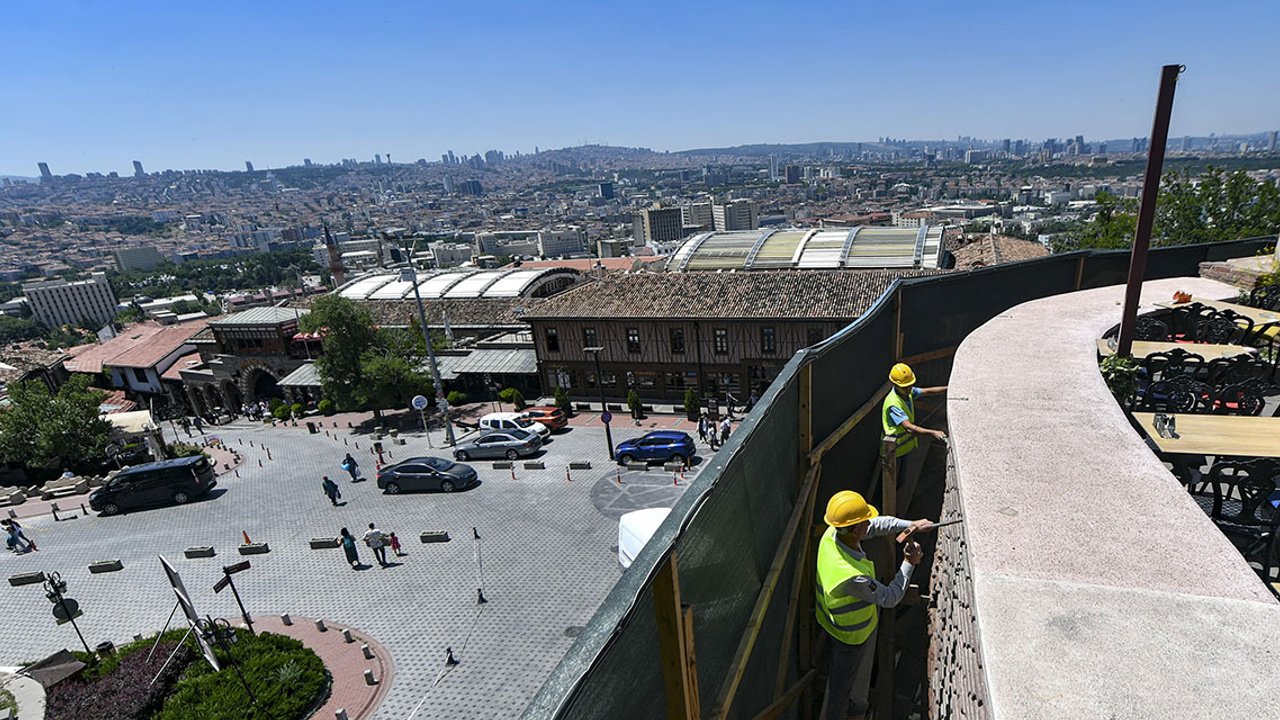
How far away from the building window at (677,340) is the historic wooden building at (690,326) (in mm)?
50

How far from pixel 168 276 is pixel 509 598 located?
208 m

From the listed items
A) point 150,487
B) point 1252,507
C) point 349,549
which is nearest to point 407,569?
point 349,549

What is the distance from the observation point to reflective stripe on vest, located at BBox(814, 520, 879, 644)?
388 cm

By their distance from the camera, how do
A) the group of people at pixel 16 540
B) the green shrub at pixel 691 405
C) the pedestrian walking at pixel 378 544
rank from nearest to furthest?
the pedestrian walking at pixel 378 544 < the group of people at pixel 16 540 < the green shrub at pixel 691 405

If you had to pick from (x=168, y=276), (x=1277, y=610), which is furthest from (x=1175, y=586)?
(x=168, y=276)

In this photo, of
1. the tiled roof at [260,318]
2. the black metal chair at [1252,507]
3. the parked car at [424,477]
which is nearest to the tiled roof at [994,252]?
the parked car at [424,477]

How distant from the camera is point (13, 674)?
11.7 meters

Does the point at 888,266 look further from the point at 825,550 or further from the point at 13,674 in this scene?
the point at 13,674

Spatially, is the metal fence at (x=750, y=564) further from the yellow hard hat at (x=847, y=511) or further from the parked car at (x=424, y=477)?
the parked car at (x=424, y=477)

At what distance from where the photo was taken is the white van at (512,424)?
80.5 ft

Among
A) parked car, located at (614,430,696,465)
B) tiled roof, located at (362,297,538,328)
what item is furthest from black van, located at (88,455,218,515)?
tiled roof, located at (362,297,538,328)

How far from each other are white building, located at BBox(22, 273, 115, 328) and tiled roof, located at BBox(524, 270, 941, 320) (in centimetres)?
14339

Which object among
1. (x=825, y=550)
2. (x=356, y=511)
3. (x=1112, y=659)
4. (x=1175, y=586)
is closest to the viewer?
(x=1112, y=659)

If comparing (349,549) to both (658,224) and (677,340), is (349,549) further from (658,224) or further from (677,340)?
(658,224)
